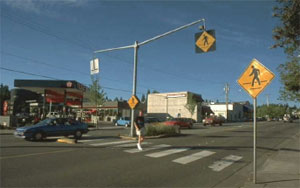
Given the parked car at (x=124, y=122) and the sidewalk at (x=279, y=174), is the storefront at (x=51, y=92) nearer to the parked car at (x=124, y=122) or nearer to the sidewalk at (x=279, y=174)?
the parked car at (x=124, y=122)

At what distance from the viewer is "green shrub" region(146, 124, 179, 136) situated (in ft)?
67.0

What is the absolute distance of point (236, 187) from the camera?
7.15 m

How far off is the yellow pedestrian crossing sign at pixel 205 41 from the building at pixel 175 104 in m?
48.5

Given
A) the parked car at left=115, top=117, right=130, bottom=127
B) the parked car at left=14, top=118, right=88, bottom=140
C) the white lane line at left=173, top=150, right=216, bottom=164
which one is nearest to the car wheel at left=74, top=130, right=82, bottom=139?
the parked car at left=14, top=118, right=88, bottom=140

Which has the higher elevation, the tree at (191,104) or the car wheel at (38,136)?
the tree at (191,104)

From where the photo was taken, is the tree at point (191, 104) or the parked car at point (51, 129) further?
the tree at point (191, 104)

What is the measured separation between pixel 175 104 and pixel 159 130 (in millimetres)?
48812

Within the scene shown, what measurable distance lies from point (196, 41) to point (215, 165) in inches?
245

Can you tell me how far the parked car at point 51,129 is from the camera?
15.4 metres

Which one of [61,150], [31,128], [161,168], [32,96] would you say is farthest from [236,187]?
[32,96]

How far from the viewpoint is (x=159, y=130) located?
21.0 meters

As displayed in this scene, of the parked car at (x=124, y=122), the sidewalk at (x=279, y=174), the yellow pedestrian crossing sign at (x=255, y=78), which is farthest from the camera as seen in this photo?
the parked car at (x=124, y=122)

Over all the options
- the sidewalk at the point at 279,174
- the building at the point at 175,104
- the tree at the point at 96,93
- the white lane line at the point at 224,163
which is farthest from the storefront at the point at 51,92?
the building at the point at 175,104

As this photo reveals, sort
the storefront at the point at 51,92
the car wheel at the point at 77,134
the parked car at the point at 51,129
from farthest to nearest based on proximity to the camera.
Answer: the storefront at the point at 51,92 < the car wheel at the point at 77,134 < the parked car at the point at 51,129
